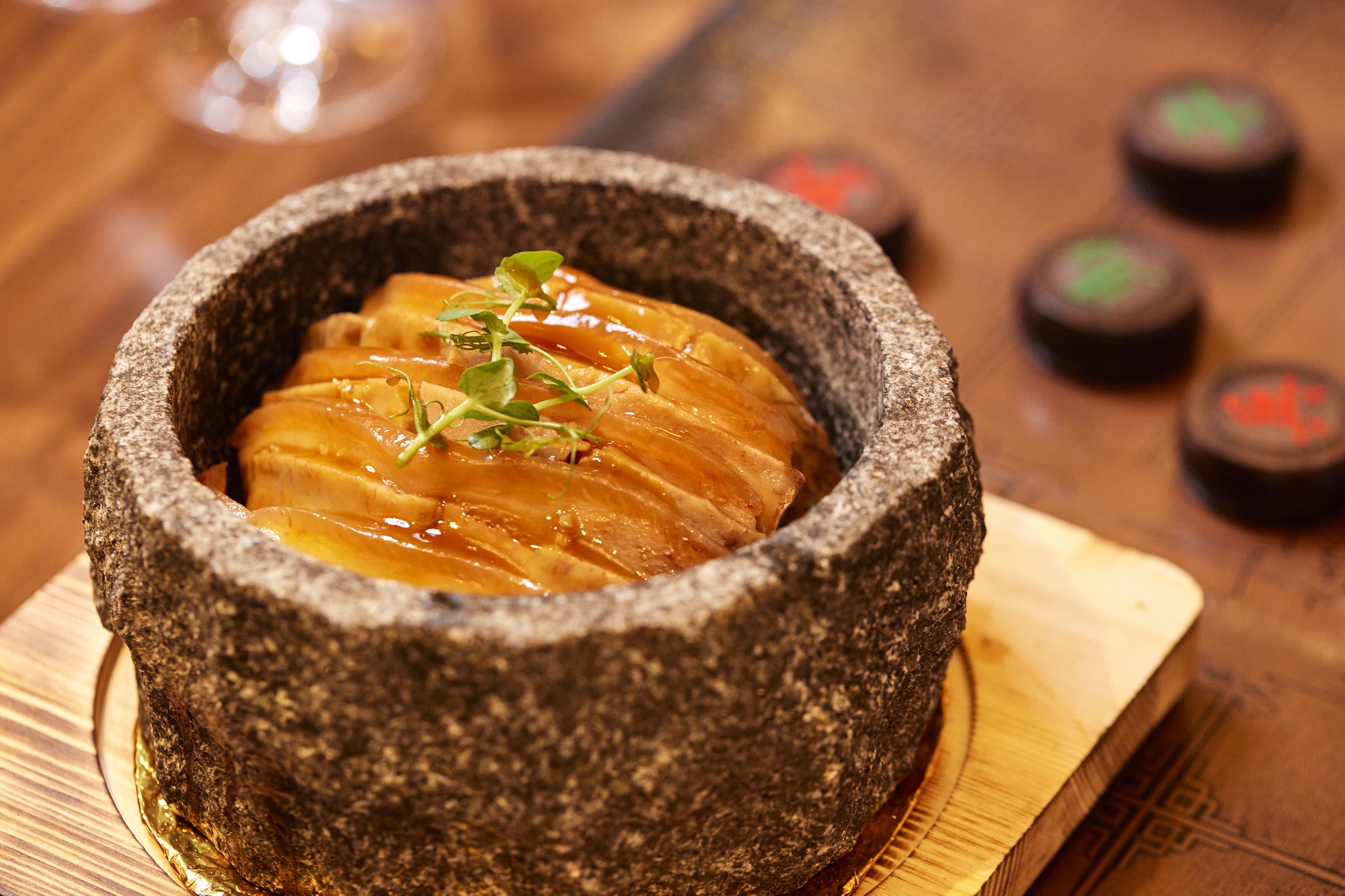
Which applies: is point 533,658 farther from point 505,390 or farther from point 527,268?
point 527,268

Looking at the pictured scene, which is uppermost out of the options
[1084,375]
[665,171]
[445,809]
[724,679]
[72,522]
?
[665,171]

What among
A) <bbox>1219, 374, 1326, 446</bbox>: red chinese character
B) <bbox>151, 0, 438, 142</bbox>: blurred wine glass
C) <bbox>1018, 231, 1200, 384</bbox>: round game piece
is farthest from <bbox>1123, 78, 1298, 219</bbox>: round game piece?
<bbox>151, 0, 438, 142</bbox>: blurred wine glass

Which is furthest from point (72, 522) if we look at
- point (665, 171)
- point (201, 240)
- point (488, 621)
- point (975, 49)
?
point (975, 49)

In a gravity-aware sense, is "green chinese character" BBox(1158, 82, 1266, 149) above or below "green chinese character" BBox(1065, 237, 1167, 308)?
above

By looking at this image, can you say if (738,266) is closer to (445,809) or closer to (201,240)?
(445,809)

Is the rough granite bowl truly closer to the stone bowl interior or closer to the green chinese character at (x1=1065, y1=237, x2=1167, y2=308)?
the stone bowl interior

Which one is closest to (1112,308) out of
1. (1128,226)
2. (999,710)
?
(1128,226)

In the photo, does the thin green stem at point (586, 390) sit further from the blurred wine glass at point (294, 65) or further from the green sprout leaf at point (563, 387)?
the blurred wine glass at point (294, 65)
